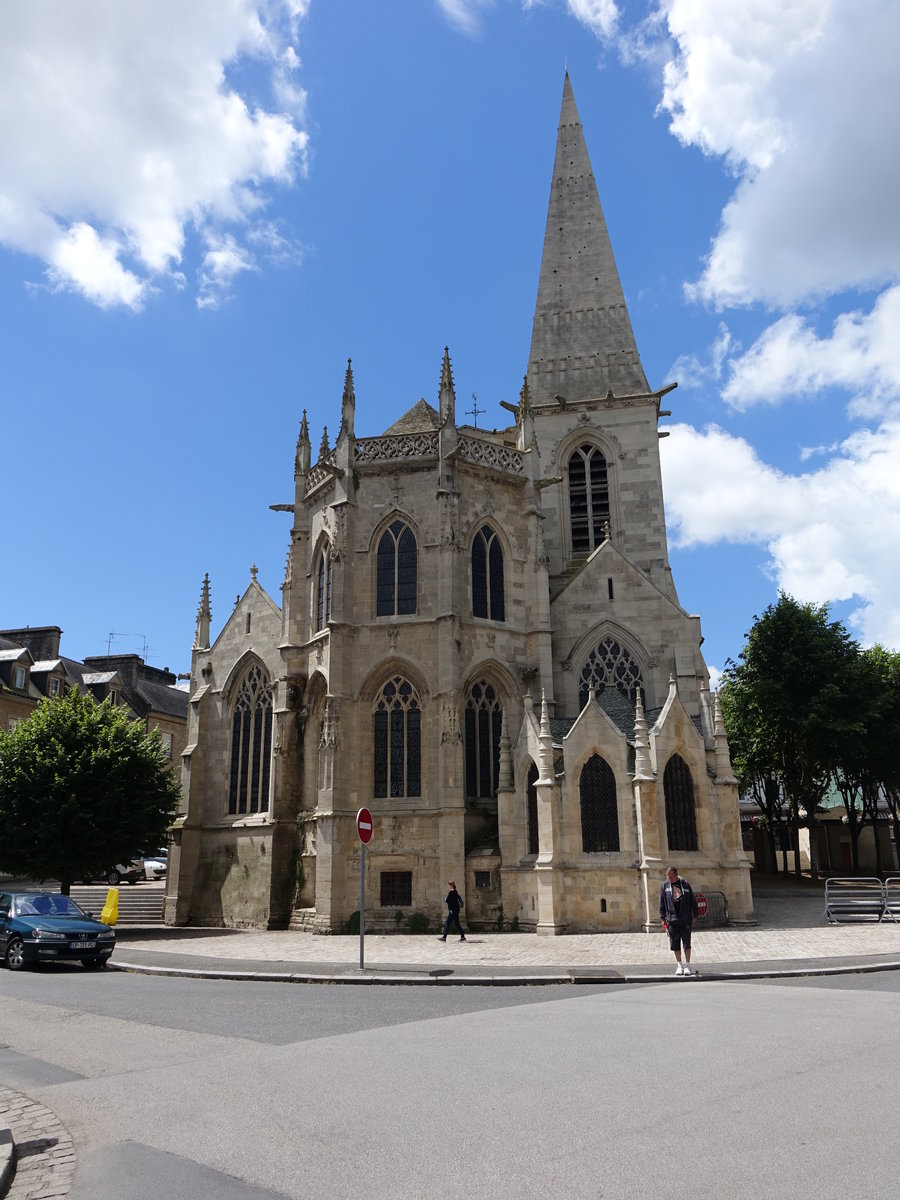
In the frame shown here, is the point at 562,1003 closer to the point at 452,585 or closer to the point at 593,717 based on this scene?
the point at 593,717

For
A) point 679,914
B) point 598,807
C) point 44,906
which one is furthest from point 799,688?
point 44,906

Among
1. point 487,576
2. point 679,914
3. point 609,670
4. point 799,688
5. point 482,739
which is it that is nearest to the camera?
point 679,914

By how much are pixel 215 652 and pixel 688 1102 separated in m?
25.8

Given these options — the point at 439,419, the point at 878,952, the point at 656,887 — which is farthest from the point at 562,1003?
the point at 439,419

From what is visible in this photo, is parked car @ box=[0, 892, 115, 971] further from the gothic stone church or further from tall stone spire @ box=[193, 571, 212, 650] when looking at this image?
tall stone spire @ box=[193, 571, 212, 650]

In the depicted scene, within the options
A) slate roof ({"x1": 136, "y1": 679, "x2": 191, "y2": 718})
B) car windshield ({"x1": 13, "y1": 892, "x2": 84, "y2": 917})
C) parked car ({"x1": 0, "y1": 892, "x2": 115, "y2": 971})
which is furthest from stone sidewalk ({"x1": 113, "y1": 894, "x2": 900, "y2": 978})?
slate roof ({"x1": 136, "y1": 679, "x2": 191, "y2": 718})

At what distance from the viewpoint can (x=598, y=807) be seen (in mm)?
22719

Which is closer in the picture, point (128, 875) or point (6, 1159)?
point (6, 1159)

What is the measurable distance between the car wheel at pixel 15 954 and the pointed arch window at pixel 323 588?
12272 mm

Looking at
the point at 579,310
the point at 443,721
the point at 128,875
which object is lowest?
the point at 128,875

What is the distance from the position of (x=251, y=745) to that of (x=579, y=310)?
22.1 metres

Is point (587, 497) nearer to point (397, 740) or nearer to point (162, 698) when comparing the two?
point (397, 740)

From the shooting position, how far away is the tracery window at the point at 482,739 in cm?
2543

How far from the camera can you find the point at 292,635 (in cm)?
2750
